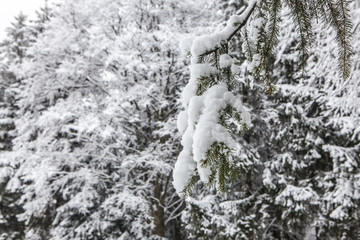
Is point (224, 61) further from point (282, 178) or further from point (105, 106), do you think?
point (105, 106)

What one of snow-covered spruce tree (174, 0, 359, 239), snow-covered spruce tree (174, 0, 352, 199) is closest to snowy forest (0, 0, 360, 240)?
snow-covered spruce tree (174, 0, 359, 239)

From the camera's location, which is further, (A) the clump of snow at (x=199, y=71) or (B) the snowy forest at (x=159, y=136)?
(B) the snowy forest at (x=159, y=136)

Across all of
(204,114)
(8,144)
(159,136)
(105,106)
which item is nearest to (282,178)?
(159,136)

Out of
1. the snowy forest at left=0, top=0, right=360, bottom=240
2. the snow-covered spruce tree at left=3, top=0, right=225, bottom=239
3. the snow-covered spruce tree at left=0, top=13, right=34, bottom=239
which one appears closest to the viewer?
the snowy forest at left=0, top=0, right=360, bottom=240

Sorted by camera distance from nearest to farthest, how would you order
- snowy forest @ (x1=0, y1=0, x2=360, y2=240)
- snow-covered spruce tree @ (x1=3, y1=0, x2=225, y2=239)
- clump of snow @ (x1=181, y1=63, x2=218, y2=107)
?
clump of snow @ (x1=181, y1=63, x2=218, y2=107), snowy forest @ (x1=0, y1=0, x2=360, y2=240), snow-covered spruce tree @ (x1=3, y1=0, x2=225, y2=239)

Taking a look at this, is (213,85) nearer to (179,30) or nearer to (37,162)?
(179,30)

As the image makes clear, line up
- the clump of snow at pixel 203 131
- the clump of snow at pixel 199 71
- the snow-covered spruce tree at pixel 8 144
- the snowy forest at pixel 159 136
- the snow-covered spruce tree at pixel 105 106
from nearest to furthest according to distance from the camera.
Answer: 1. the clump of snow at pixel 203 131
2. the clump of snow at pixel 199 71
3. the snowy forest at pixel 159 136
4. the snow-covered spruce tree at pixel 105 106
5. the snow-covered spruce tree at pixel 8 144

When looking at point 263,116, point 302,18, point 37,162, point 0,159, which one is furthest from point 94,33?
point 302,18

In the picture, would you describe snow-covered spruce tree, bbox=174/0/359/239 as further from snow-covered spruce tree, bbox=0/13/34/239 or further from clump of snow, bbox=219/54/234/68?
snow-covered spruce tree, bbox=0/13/34/239

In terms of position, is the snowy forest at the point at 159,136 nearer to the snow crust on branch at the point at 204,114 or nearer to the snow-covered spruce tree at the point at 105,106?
the snow-covered spruce tree at the point at 105,106

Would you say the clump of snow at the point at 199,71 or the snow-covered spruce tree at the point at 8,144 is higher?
the snow-covered spruce tree at the point at 8,144

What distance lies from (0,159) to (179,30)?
5.59 metres

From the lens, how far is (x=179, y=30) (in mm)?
6746

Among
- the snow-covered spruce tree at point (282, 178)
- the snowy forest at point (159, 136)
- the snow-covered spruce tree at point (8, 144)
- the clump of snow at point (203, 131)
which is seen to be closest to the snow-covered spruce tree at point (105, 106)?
the snowy forest at point (159, 136)
